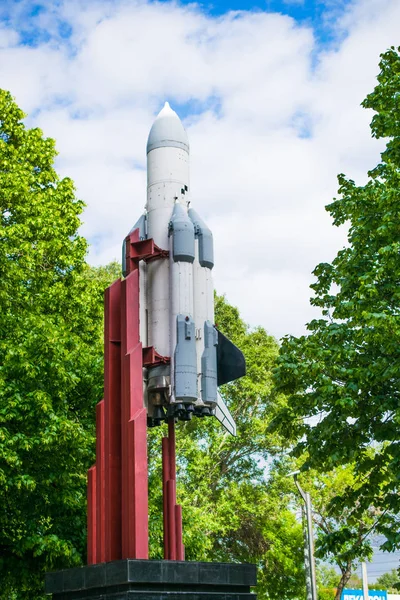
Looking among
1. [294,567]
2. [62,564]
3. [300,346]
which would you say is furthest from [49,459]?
[294,567]

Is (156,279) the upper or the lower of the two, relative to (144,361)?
upper

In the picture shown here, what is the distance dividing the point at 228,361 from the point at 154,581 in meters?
5.53

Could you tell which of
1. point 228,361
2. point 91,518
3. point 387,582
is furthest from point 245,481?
point 387,582

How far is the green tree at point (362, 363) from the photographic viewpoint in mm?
17000

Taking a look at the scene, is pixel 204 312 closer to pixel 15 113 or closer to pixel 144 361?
pixel 144 361

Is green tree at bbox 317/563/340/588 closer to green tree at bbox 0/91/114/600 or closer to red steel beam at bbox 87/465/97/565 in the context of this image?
green tree at bbox 0/91/114/600

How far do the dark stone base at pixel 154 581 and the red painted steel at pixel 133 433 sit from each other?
0.63 m

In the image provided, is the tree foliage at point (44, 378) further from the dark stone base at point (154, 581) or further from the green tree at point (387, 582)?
the green tree at point (387, 582)

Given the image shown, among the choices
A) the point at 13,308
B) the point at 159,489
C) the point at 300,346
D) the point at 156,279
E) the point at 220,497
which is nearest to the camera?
the point at 156,279

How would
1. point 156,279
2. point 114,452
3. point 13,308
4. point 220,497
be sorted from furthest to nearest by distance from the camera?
point 220,497
point 13,308
point 156,279
point 114,452

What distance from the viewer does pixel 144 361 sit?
1584 centimetres

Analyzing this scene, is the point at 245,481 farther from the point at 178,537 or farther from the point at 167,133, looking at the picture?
the point at 167,133

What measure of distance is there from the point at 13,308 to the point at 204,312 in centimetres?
847

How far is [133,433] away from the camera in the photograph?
14602mm
